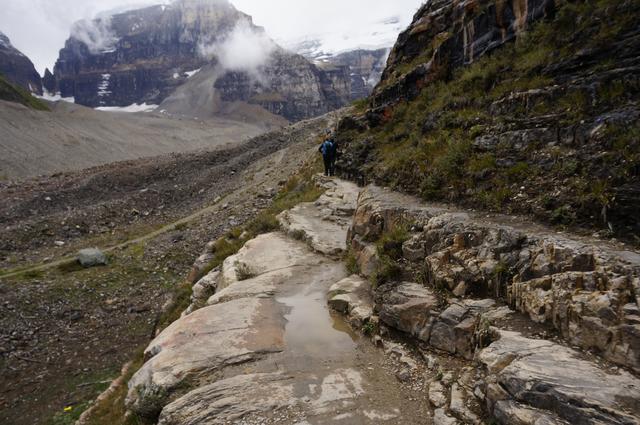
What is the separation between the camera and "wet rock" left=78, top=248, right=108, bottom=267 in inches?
914

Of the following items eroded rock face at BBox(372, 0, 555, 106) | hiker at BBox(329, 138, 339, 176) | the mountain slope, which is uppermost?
the mountain slope

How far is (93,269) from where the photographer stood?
22.8 meters

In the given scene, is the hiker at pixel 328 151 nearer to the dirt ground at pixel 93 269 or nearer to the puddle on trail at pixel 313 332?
the dirt ground at pixel 93 269

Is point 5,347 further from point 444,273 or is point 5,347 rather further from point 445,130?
point 445,130

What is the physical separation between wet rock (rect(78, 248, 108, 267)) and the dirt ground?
2.00ft

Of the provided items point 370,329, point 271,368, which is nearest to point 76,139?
point 271,368

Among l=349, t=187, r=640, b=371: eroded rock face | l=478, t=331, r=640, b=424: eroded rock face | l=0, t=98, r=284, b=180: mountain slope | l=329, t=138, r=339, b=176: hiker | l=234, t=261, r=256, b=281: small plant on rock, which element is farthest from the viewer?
l=0, t=98, r=284, b=180: mountain slope

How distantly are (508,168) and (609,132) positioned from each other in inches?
85.8

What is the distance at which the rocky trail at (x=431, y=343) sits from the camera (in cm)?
481

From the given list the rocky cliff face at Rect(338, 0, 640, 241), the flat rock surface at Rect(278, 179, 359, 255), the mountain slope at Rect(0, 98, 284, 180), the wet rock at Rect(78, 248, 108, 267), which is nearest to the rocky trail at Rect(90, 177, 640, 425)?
the rocky cliff face at Rect(338, 0, 640, 241)

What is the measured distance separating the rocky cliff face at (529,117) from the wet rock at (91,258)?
17.3 metres

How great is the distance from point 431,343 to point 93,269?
22352 mm

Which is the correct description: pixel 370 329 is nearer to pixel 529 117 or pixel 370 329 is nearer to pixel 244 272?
pixel 244 272

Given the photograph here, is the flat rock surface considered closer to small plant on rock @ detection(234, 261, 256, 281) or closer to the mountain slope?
small plant on rock @ detection(234, 261, 256, 281)
